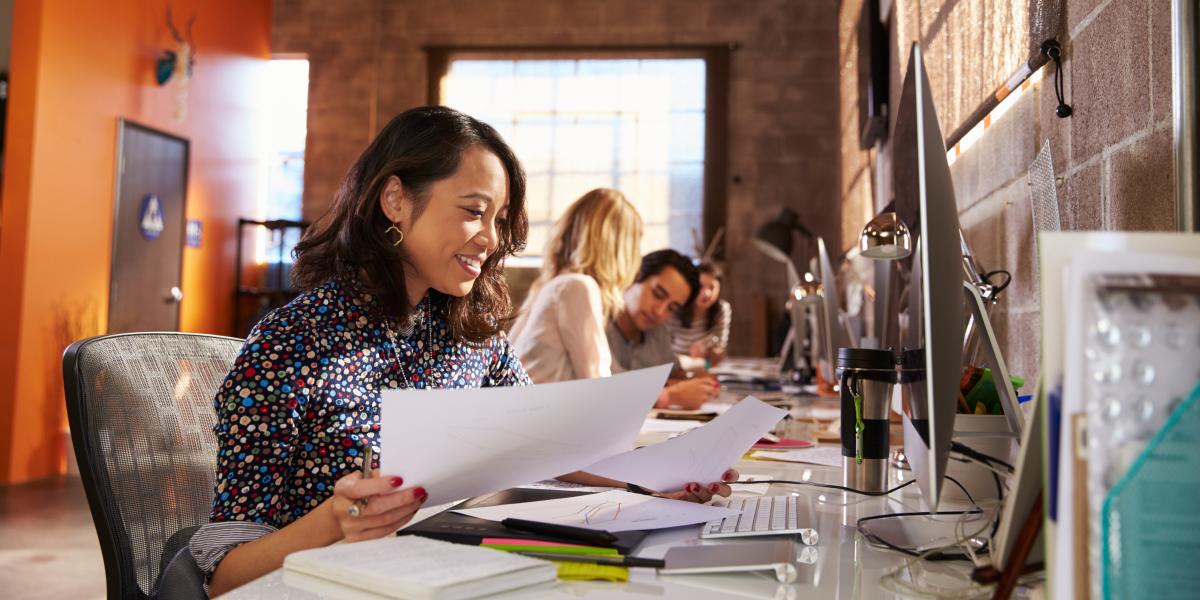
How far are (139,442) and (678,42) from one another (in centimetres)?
671

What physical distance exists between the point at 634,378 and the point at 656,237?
21.1 feet

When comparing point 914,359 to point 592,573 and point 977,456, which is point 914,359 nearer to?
point 977,456

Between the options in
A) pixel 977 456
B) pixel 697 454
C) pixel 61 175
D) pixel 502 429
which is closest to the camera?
pixel 502 429

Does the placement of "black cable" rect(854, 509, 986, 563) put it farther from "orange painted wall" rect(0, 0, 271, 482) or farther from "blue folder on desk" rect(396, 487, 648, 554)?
"orange painted wall" rect(0, 0, 271, 482)

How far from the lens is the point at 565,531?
0.83m

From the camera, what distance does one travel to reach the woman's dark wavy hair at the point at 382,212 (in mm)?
1341

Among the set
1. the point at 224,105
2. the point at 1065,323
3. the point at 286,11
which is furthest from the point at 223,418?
the point at 286,11

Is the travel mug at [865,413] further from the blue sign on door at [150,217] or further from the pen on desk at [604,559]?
the blue sign on door at [150,217]

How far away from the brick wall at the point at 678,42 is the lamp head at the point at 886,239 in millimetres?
5607

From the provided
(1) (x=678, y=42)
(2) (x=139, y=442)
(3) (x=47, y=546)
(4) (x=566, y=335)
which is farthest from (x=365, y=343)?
(1) (x=678, y=42)

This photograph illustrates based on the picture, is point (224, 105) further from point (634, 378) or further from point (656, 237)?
point (634, 378)

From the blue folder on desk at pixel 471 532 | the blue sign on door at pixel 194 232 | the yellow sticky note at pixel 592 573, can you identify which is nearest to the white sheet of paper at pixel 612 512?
the blue folder on desk at pixel 471 532

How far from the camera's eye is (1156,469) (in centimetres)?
48

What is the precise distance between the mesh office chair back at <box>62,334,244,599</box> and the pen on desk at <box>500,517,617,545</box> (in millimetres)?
642
